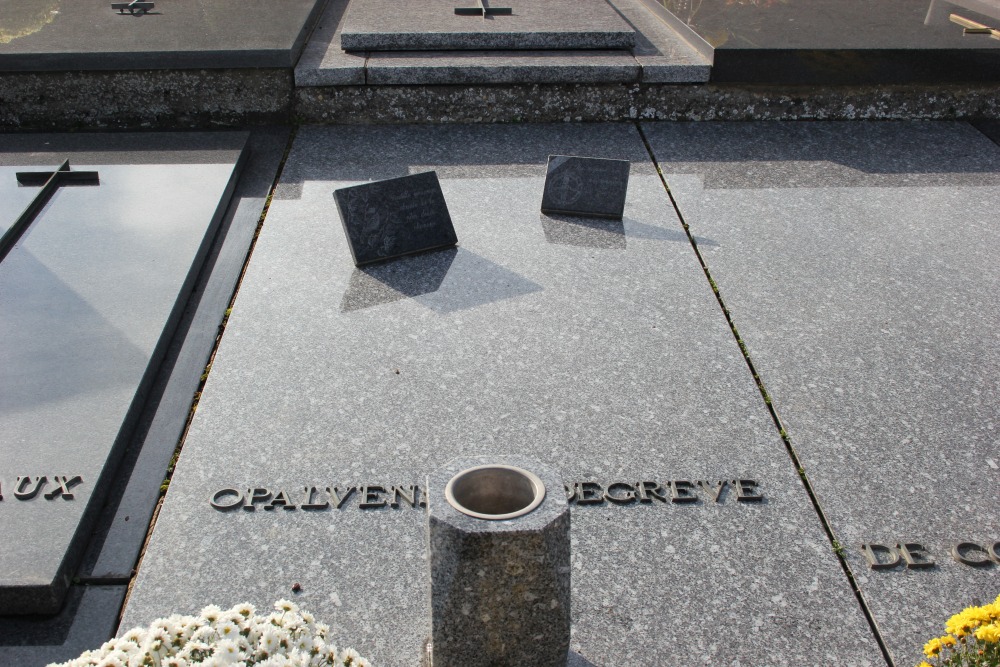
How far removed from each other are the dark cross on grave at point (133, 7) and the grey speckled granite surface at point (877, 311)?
3.76m

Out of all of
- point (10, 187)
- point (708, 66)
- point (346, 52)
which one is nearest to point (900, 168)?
point (708, 66)

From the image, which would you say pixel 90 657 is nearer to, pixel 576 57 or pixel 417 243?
pixel 417 243

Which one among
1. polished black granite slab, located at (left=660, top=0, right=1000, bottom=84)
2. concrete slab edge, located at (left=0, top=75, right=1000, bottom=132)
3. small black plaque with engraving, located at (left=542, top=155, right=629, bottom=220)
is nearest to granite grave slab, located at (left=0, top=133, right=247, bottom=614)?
concrete slab edge, located at (left=0, top=75, right=1000, bottom=132)

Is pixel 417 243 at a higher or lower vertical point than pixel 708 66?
lower

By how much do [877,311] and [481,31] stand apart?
3365 millimetres

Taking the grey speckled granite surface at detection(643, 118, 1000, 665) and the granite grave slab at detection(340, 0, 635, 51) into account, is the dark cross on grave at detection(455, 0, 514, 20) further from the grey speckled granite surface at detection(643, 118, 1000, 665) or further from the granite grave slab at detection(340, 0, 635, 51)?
the grey speckled granite surface at detection(643, 118, 1000, 665)

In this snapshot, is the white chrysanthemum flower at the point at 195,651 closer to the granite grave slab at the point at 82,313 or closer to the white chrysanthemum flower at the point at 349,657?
the white chrysanthemum flower at the point at 349,657

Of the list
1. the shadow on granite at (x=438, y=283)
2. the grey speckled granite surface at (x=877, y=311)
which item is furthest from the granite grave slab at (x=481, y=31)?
the shadow on granite at (x=438, y=283)

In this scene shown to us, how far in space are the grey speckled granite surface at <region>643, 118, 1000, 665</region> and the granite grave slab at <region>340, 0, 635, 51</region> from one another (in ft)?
2.66

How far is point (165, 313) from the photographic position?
379 cm

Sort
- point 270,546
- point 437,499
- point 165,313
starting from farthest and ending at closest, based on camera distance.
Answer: point 165,313, point 270,546, point 437,499

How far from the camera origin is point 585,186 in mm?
4719

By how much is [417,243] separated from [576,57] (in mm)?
2347

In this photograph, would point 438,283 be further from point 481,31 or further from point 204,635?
point 481,31
